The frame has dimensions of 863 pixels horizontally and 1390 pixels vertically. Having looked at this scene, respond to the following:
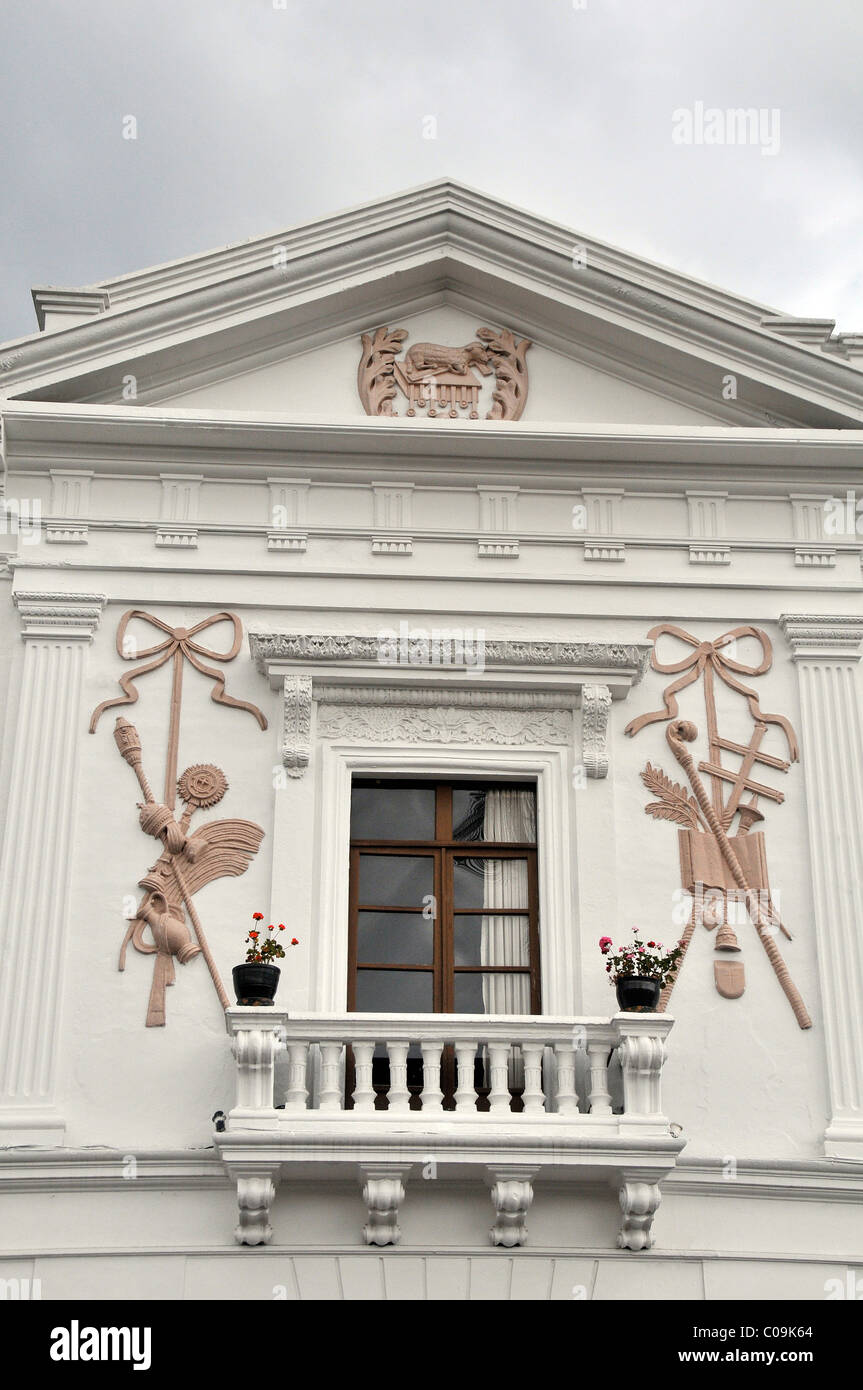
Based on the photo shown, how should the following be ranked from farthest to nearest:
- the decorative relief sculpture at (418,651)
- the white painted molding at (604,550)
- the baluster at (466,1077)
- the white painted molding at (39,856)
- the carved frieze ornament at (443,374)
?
the carved frieze ornament at (443,374), the white painted molding at (604,550), the decorative relief sculpture at (418,651), the white painted molding at (39,856), the baluster at (466,1077)

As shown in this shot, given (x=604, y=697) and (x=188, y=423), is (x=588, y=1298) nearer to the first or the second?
(x=604, y=697)

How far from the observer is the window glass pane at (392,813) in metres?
12.0

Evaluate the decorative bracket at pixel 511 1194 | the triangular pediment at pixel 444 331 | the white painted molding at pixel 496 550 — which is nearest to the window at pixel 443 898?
the decorative bracket at pixel 511 1194

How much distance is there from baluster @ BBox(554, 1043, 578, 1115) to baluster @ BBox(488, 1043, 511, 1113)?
289 millimetres

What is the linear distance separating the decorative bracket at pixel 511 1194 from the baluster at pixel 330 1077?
96cm

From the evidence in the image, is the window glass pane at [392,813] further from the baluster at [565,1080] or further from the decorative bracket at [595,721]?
the baluster at [565,1080]

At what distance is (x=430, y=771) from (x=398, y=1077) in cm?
224

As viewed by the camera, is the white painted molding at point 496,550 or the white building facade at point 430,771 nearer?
the white building facade at point 430,771

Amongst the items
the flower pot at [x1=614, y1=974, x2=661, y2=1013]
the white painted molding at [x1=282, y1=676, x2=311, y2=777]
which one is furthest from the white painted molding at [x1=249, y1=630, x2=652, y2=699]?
the flower pot at [x1=614, y1=974, x2=661, y2=1013]

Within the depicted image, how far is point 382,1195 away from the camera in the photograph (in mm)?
10328

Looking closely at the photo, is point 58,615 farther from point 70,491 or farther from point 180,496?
point 180,496

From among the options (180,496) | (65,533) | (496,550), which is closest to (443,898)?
(496,550)

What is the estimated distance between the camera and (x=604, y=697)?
12.1 meters
